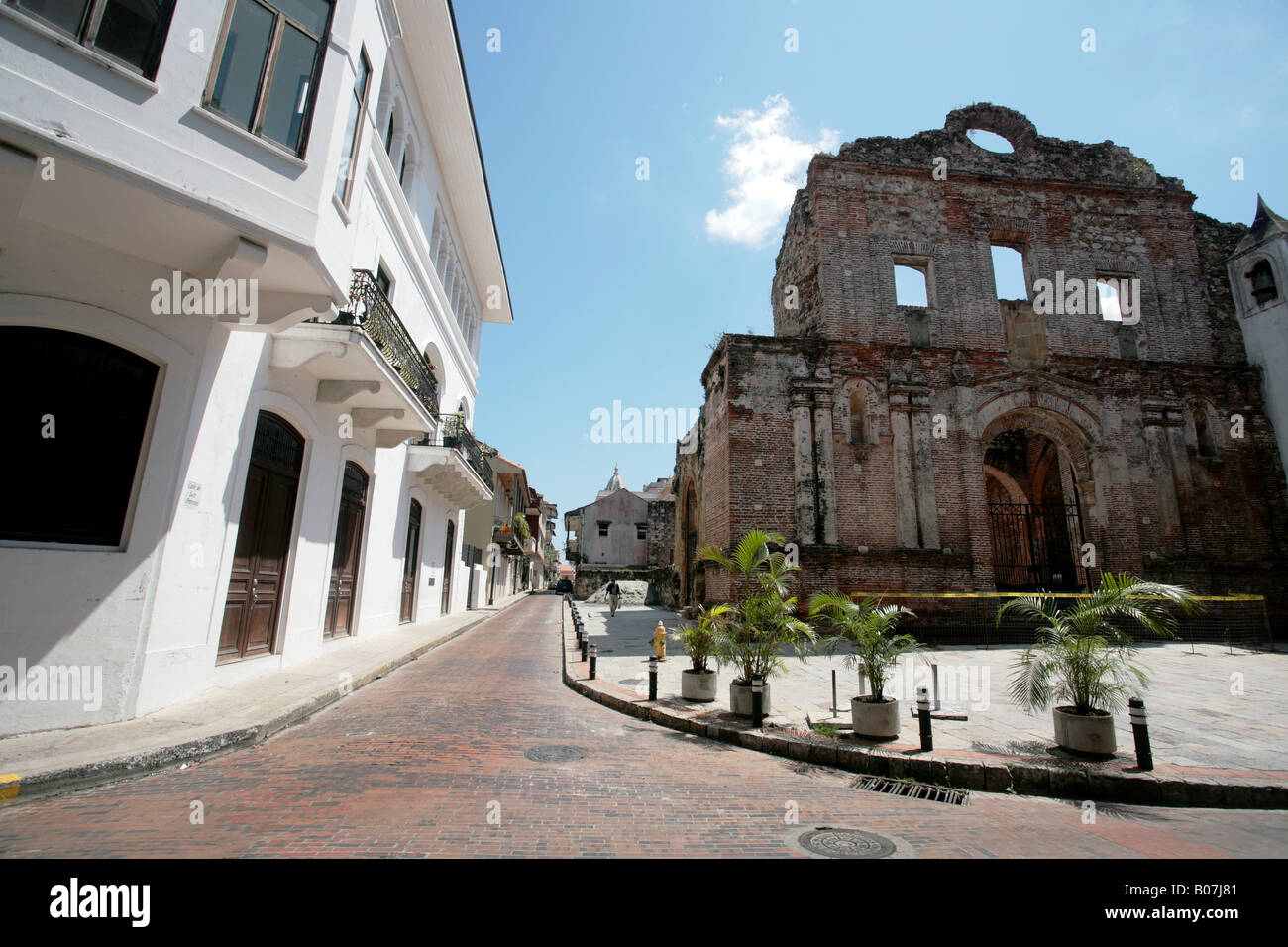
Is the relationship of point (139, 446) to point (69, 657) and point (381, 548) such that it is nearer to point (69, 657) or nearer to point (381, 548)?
point (69, 657)

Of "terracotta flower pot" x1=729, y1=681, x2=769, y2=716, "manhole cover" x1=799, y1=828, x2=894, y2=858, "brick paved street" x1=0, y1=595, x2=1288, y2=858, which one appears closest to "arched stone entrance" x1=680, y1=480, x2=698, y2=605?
"terracotta flower pot" x1=729, y1=681, x2=769, y2=716

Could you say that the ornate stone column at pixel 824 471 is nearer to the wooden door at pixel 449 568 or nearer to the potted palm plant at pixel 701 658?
the potted palm plant at pixel 701 658

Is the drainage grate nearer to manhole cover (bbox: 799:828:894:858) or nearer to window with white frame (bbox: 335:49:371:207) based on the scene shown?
manhole cover (bbox: 799:828:894:858)

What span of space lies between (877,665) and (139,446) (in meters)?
8.12

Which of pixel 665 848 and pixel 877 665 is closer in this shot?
pixel 665 848

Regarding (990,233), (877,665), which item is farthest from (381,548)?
(990,233)

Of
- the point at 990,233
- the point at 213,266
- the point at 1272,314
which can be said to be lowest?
the point at 213,266

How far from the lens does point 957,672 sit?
9945 millimetres

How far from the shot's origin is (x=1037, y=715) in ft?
22.6

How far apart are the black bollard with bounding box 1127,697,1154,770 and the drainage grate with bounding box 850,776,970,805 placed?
1.57 m

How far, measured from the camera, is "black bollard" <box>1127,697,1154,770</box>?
195 inches
